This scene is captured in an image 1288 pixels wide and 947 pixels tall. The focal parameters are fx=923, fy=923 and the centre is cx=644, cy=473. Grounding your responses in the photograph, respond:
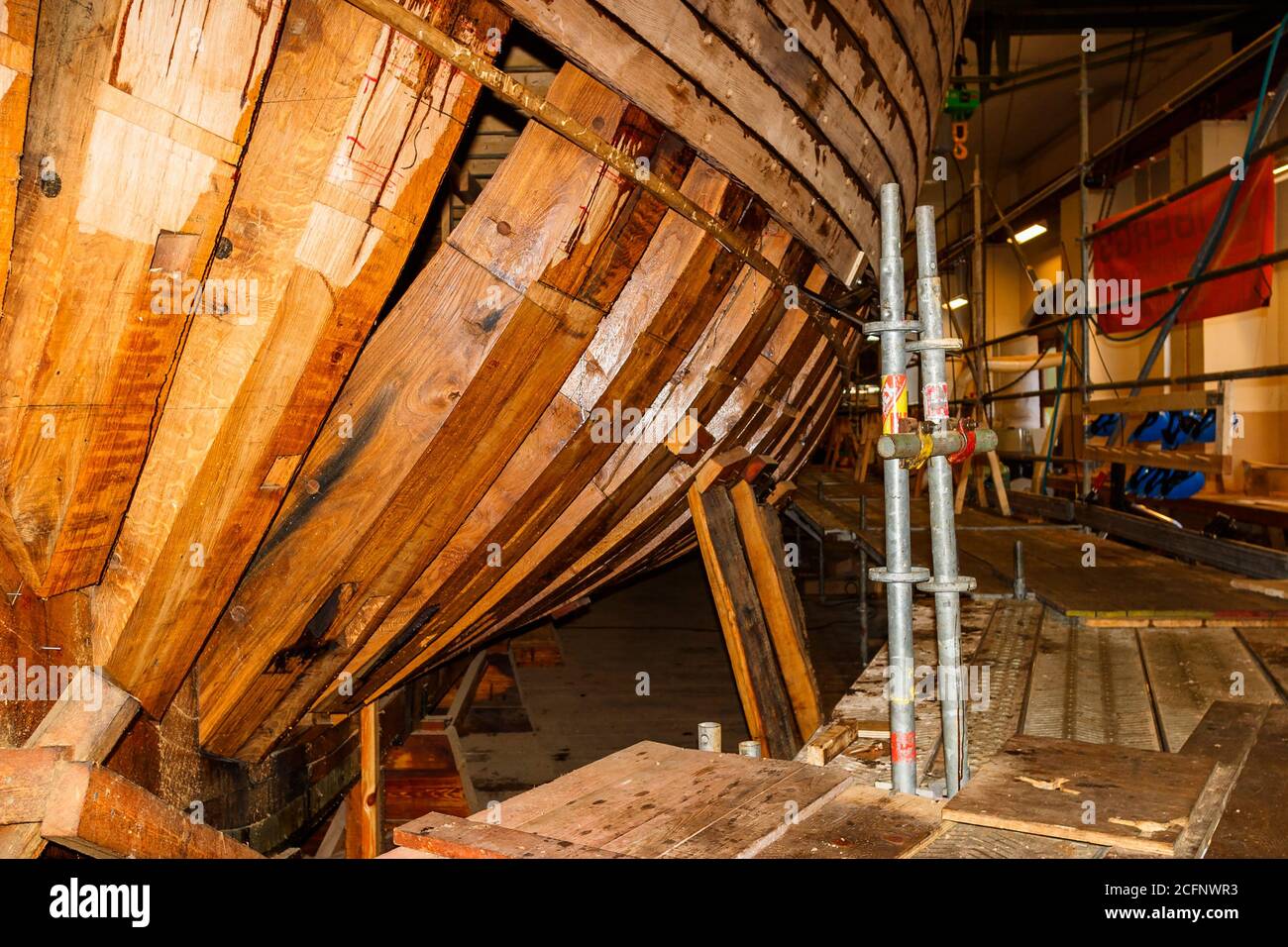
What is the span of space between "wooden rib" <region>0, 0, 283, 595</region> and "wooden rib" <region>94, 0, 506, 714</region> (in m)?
0.08

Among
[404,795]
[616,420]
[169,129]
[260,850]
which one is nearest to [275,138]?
[169,129]

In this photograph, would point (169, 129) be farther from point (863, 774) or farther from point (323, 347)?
point (863, 774)

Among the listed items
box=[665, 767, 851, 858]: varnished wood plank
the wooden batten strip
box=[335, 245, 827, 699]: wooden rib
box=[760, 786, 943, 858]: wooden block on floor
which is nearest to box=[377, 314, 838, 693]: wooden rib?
box=[335, 245, 827, 699]: wooden rib

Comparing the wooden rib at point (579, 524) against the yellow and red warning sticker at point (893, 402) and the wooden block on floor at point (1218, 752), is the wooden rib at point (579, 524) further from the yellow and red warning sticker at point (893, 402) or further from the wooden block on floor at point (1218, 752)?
the wooden block on floor at point (1218, 752)

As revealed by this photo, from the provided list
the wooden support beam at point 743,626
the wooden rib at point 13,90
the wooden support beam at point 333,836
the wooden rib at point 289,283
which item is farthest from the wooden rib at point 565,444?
the wooden support beam at point 333,836

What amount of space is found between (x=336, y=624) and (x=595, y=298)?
48.4 inches

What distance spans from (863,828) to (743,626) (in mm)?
2395

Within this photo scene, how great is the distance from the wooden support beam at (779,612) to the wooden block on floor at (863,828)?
8.03ft

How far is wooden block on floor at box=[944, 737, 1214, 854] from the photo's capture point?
176cm

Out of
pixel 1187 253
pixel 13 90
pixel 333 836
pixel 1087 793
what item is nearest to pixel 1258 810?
pixel 1087 793

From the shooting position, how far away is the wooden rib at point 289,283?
180 centimetres

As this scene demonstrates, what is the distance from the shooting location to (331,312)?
1.92 metres

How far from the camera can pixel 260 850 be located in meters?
3.07

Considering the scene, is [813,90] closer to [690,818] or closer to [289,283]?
[289,283]
